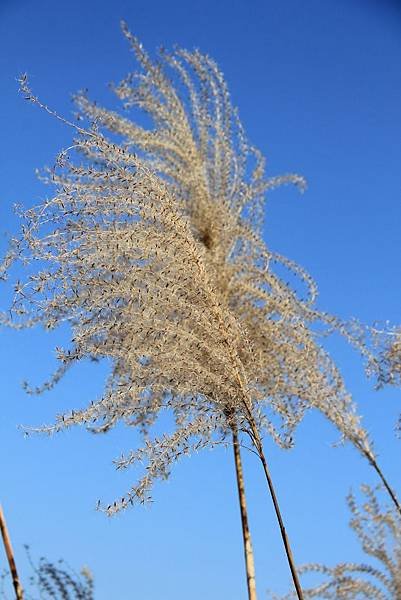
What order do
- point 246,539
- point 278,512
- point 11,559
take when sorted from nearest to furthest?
point 11,559, point 278,512, point 246,539

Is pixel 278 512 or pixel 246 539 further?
pixel 246 539

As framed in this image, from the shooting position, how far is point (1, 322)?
473cm

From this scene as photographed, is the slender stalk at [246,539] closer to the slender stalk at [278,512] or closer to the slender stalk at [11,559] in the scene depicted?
the slender stalk at [278,512]

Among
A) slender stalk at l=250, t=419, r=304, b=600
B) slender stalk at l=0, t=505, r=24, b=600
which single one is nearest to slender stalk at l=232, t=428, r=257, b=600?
slender stalk at l=250, t=419, r=304, b=600

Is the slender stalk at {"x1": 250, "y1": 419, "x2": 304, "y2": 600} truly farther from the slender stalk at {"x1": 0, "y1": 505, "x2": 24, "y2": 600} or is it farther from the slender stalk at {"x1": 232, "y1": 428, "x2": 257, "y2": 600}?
the slender stalk at {"x1": 0, "y1": 505, "x2": 24, "y2": 600}

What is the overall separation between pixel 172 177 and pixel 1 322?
1.56 metres

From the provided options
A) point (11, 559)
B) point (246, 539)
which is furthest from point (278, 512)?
point (246, 539)

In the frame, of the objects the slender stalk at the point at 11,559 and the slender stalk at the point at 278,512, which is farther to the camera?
the slender stalk at the point at 278,512

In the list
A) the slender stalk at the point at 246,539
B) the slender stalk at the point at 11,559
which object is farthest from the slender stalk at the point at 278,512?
the slender stalk at the point at 11,559

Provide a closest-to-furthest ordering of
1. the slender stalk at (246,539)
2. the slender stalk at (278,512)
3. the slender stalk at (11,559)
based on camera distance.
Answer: the slender stalk at (11,559)
the slender stalk at (278,512)
the slender stalk at (246,539)

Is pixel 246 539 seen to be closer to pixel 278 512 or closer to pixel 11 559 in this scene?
pixel 278 512

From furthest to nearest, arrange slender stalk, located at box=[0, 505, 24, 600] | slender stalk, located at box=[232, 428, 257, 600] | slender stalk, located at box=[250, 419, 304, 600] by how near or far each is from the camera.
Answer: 1. slender stalk, located at box=[232, 428, 257, 600]
2. slender stalk, located at box=[250, 419, 304, 600]
3. slender stalk, located at box=[0, 505, 24, 600]

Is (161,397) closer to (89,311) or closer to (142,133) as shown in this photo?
(89,311)

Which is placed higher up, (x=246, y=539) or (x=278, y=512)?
(x=246, y=539)
